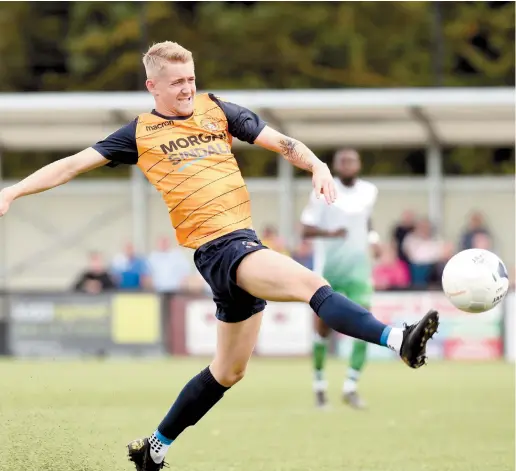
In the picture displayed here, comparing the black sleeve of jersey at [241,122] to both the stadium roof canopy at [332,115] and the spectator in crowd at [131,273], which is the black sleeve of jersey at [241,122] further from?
the stadium roof canopy at [332,115]

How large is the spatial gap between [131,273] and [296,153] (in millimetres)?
13939

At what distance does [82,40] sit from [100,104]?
10057 millimetres

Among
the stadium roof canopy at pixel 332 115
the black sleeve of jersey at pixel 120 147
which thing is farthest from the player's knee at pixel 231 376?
the stadium roof canopy at pixel 332 115

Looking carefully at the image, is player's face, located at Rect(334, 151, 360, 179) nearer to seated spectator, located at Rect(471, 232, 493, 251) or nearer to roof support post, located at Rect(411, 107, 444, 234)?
seated spectator, located at Rect(471, 232, 493, 251)

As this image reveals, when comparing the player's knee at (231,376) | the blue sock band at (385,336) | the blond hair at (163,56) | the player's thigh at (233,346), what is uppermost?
the blond hair at (163,56)

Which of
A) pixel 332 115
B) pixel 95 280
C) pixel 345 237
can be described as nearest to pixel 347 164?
pixel 345 237

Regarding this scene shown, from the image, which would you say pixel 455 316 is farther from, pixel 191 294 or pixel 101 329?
pixel 101 329

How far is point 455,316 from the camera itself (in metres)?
18.7

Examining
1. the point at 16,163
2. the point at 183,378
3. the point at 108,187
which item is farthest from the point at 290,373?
the point at 16,163

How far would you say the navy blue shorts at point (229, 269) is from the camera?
6.60 m

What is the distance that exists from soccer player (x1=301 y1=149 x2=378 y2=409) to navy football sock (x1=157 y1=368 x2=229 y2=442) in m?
4.95

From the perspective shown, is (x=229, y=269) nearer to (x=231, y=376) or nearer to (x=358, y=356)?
(x=231, y=376)

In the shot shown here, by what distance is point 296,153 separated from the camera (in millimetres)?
6871

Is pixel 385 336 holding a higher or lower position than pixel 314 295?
lower
